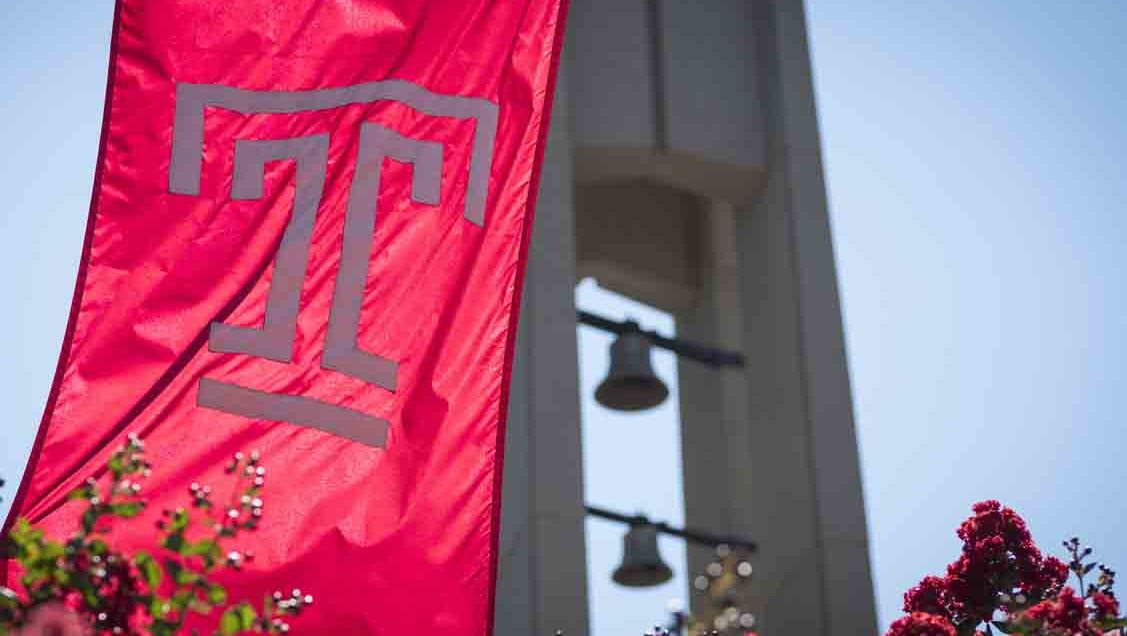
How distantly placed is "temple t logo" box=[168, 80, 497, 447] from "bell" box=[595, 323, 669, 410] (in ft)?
20.6

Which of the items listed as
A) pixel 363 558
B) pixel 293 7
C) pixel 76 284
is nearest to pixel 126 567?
pixel 363 558

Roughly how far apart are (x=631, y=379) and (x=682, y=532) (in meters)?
1.23

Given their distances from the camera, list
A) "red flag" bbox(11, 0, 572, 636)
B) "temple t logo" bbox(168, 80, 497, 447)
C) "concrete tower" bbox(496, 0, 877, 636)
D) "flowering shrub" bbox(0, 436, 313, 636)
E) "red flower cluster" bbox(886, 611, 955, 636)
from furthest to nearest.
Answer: "concrete tower" bbox(496, 0, 877, 636)
"temple t logo" bbox(168, 80, 497, 447)
"red flag" bbox(11, 0, 572, 636)
"red flower cluster" bbox(886, 611, 955, 636)
"flowering shrub" bbox(0, 436, 313, 636)

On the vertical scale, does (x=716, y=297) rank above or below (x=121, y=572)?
above

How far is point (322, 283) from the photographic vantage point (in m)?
6.42

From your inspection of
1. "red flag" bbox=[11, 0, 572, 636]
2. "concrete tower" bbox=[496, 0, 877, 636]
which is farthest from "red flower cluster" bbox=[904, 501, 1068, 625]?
"concrete tower" bbox=[496, 0, 877, 636]

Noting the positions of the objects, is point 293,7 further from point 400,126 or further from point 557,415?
point 557,415

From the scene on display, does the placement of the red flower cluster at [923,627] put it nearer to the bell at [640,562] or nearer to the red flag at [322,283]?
the red flag at [322,283]

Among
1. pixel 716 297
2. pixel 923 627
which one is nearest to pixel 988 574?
pixel 923 627

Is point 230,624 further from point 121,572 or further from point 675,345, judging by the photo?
point 675,345

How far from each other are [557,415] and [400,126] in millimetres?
5166

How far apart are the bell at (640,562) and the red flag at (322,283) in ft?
21.4

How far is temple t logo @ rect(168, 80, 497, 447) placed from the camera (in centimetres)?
618

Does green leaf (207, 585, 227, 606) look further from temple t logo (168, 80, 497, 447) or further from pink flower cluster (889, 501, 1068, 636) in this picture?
pink flower cluster (889, 501, 1068, 636)
